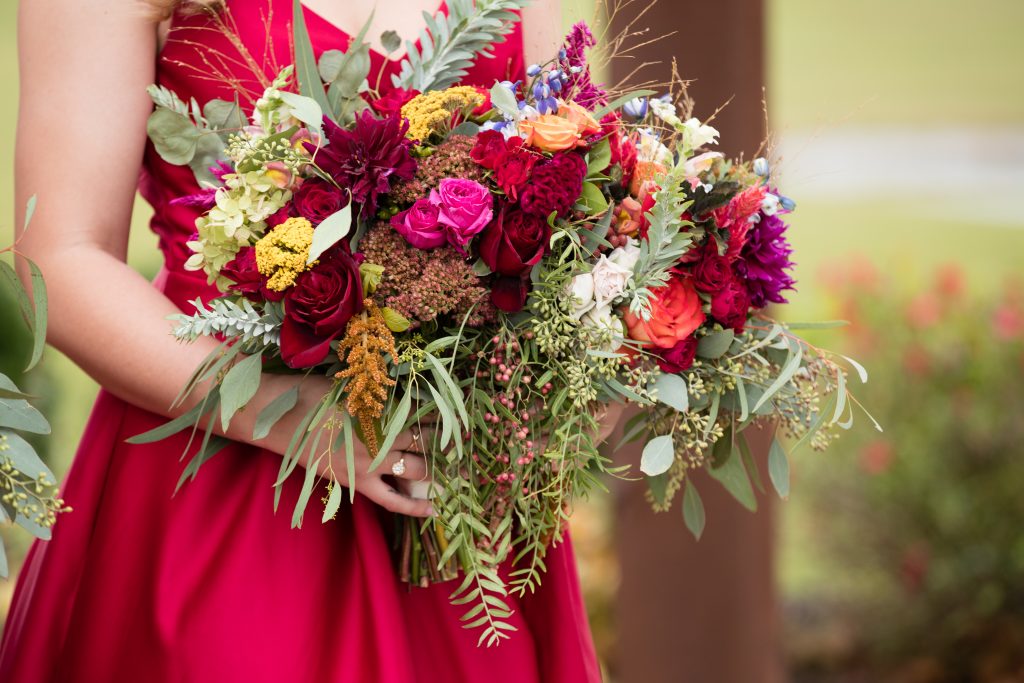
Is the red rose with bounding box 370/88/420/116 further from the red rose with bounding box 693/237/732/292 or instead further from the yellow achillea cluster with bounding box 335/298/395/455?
the red rose with bounding box 693/237/732/292

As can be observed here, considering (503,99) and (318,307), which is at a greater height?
(503,99)

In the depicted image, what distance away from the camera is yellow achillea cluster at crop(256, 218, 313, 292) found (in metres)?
1.28

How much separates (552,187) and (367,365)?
0.33m

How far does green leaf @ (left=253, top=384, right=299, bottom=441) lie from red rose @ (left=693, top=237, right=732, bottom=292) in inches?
22.7

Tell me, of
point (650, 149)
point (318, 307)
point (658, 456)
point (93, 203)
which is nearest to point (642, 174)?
point (650, 149)

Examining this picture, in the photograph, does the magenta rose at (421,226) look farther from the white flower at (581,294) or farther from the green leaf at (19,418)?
the green leaf at (19,418)

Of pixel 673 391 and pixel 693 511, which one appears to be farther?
pixel 693 511

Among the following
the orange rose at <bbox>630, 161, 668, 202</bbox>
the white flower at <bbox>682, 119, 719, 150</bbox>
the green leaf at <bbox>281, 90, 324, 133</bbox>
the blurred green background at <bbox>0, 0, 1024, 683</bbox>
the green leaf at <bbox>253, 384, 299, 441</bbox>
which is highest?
the green leaf at <bbox>281, 90, 324, 133</bbox>

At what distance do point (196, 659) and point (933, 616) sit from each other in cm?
A: 361

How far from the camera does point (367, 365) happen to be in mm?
1262

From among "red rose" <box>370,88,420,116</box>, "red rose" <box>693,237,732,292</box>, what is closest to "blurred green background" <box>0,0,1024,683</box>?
"red rose" <box>693,237,732,292</box>

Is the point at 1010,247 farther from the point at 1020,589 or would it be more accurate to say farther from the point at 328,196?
the point at 328,196

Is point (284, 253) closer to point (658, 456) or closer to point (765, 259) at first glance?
point (658, 456)

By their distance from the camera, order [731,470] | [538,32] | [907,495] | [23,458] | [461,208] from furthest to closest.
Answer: [907,495]
[538,32]
[731,470]
[461,208]
[23,458]
